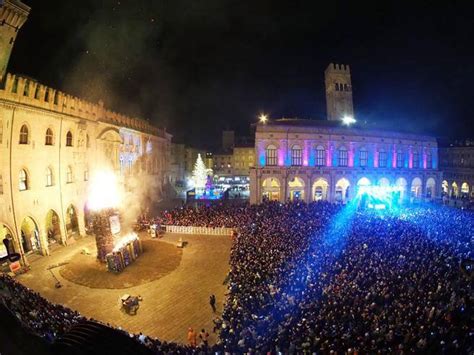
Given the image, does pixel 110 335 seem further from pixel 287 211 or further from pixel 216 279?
pixel 287 211

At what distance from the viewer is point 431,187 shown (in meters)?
56.0

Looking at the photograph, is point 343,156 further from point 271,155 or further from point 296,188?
point 271,155

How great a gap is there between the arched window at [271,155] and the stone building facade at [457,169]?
34.8 metres

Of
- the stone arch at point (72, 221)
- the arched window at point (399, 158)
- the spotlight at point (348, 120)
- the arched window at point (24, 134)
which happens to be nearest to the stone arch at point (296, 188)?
the spotlight at point (348, 120)

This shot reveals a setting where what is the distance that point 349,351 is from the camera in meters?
10.8

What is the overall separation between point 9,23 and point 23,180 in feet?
35.5

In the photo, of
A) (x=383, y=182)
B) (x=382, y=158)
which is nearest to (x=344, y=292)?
(x=383, y=182)

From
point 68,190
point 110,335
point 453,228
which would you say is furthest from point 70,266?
point 453,228

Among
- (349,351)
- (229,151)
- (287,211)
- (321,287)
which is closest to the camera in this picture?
(349,351)

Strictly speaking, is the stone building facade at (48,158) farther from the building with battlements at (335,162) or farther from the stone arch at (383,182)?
the stone arch at (383,182)

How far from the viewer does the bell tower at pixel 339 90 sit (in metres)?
58.8

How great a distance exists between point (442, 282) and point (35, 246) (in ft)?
89.8

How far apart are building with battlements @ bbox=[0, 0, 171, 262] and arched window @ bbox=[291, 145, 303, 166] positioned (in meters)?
22.2

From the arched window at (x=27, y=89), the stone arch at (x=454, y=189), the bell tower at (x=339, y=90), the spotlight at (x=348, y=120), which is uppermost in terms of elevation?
the bell tower at (x=339, y=90)
